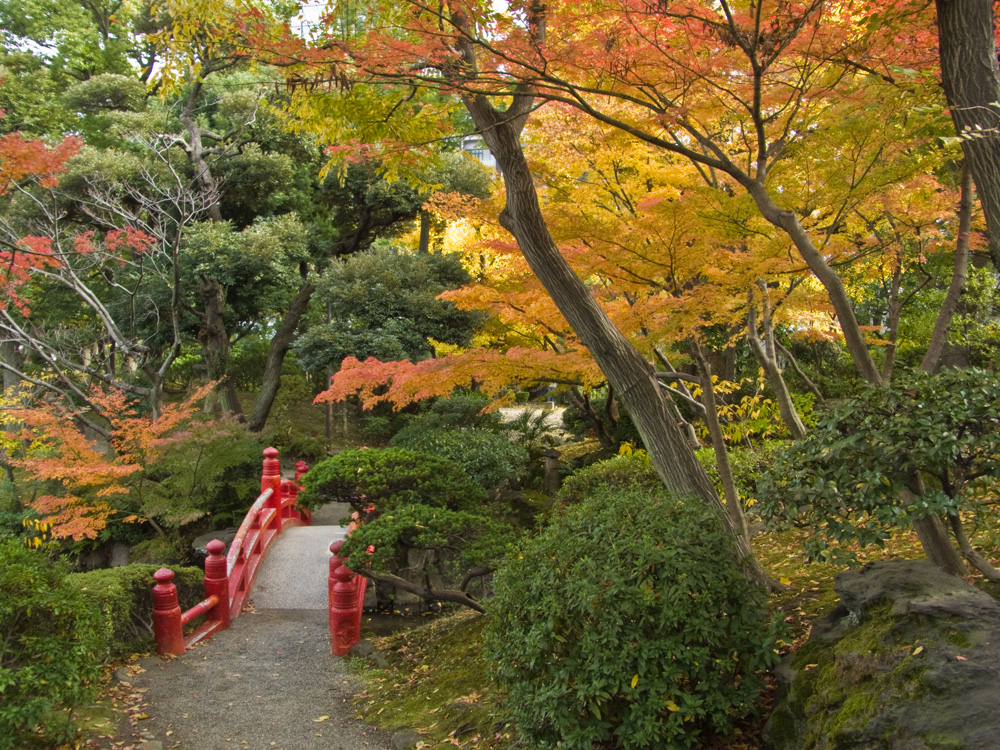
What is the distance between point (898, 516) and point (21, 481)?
12.8m

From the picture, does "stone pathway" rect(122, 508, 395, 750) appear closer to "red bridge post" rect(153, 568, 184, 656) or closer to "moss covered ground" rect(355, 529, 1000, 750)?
"red bridge post" rect(153, 568, 184, 656)

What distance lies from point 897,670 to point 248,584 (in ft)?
24.1

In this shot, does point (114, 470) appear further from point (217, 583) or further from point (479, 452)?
point (479, 452)

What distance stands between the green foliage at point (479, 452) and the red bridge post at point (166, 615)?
4.28 metres

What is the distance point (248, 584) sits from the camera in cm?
848

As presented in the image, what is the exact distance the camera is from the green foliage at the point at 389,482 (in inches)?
284

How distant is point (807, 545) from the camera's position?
3.26 m

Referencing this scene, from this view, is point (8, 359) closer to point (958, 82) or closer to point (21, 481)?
point (21, 481)

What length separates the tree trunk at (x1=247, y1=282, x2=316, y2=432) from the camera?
15109 mm

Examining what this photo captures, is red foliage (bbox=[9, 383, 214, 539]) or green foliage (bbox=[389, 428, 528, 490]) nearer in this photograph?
red foliage (bbox=[9, 383, 214, 539])

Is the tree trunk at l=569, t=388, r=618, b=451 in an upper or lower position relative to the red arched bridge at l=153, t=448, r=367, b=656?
upper

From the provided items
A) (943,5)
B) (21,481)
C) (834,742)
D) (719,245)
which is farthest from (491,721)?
(21,481)

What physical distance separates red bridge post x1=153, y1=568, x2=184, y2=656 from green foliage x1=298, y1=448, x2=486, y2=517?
4.90ft

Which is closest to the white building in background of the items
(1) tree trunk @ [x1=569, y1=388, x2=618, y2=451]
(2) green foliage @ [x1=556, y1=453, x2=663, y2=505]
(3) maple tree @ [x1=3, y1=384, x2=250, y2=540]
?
(2) green foliage @ [x1=556, y1=453, x2=663, y2=505]
